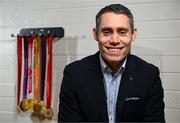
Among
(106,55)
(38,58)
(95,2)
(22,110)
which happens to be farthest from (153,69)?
(22,110)

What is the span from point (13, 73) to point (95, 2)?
92 cm

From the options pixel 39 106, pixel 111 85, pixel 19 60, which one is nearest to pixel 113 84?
pixel 111 85

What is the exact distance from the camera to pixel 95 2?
2404 mm

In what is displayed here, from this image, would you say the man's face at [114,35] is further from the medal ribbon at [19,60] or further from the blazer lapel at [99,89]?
the medal ribbon at [19,60]

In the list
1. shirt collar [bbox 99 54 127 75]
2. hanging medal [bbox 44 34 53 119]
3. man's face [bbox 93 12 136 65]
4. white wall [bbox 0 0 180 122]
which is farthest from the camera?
hanging medal [bbox 44 34 53 119]

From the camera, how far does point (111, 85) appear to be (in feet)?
6.05

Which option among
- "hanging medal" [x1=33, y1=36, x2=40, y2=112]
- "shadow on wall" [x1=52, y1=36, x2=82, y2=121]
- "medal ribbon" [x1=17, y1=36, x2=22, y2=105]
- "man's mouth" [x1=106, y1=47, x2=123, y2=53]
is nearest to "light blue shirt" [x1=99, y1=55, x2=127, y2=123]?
"man's mouth" [x1=106, y1=47, x2=123, y2=53]

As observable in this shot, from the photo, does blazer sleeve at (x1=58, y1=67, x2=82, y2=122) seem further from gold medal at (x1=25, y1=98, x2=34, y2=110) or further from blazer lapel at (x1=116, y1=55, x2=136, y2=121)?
gold medal at (x1=25, y1=98, x2=34, y2=110)

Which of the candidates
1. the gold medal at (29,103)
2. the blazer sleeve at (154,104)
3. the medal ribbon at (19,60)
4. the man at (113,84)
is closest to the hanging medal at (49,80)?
the gold medal at (29,103)

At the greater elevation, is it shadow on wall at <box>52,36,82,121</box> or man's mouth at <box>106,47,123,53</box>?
man's mouth at <box>106,47,123,53</box>

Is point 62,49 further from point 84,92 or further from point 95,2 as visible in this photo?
point 84,92

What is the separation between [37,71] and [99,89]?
2.67 feet

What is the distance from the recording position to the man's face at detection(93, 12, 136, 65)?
1.74 m

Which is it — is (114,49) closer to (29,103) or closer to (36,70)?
(36,70)
